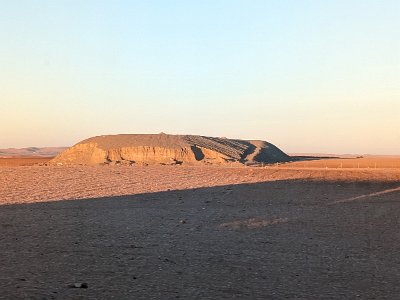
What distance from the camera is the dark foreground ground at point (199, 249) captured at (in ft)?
31.5

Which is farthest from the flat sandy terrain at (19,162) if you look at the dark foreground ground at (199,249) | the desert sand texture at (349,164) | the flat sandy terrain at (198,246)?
the dark foreground ground at (199,249)

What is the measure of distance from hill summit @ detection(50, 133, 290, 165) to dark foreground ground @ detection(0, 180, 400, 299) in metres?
57.6

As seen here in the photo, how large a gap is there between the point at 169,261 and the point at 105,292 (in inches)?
124

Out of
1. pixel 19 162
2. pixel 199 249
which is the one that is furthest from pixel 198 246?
pixel 19 162

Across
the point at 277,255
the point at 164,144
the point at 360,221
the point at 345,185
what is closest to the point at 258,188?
the point at 345,185

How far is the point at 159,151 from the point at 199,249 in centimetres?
7680

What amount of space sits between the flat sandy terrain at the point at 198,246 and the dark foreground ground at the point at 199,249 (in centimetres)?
2

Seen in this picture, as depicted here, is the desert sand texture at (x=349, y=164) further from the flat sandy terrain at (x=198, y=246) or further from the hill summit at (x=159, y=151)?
Result: the flat sandy terrain at (x=198, y=246)

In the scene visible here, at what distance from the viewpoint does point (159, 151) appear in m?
90.3

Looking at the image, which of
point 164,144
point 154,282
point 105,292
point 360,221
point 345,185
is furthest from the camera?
point 164,144

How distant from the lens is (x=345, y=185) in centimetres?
3669

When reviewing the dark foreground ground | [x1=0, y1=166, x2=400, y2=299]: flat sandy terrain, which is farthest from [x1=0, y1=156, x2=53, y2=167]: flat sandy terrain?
the dark foreground ground

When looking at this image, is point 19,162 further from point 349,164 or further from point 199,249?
point 199,249

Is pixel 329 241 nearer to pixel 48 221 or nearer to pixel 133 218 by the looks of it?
pixel 133 218
